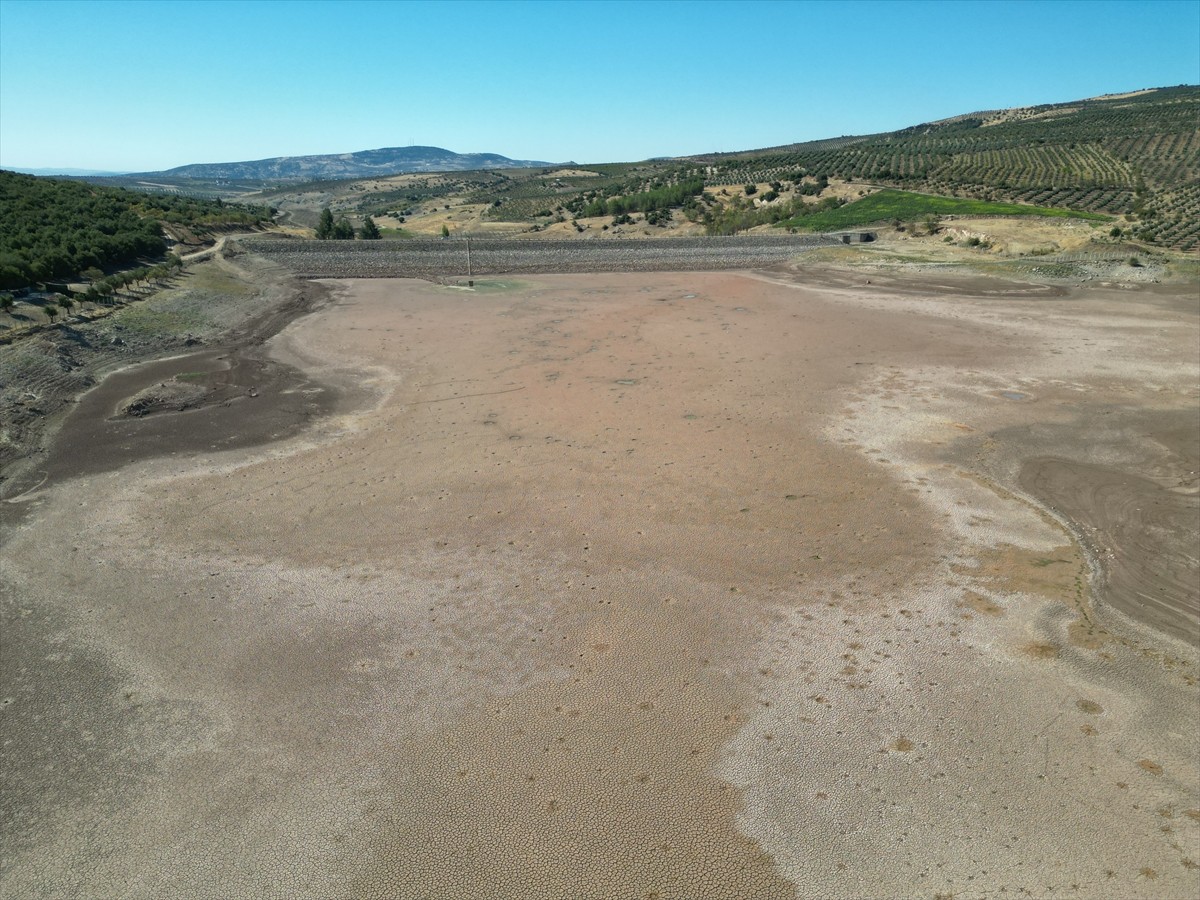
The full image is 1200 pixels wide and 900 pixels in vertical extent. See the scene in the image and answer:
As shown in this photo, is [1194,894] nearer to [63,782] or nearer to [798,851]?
[798,851]

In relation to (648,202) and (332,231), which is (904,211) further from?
(332,231)

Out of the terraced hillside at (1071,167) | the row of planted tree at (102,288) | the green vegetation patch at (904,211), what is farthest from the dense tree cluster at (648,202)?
the row of planted tree at (102,288)

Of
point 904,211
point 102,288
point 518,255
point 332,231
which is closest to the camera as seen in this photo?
point 102,288

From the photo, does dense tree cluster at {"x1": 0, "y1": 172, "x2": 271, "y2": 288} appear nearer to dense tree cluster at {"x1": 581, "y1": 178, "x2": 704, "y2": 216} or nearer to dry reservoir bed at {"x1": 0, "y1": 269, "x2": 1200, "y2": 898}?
dry reservoir bed at {"x1": 0, "y1": 269, "x2": 1200, "y2": 898}

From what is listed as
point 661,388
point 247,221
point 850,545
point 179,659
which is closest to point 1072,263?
point 661,388

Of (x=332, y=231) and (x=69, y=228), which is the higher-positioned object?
(x=69, y=228)

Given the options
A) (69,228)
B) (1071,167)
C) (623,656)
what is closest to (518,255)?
(69,228)

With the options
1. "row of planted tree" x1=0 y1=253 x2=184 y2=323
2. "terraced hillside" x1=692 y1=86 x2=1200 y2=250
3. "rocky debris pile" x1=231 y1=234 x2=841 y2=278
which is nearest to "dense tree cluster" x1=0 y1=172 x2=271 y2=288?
"row of planted tree" x1=0 y1=253 x2=184 y2=323
